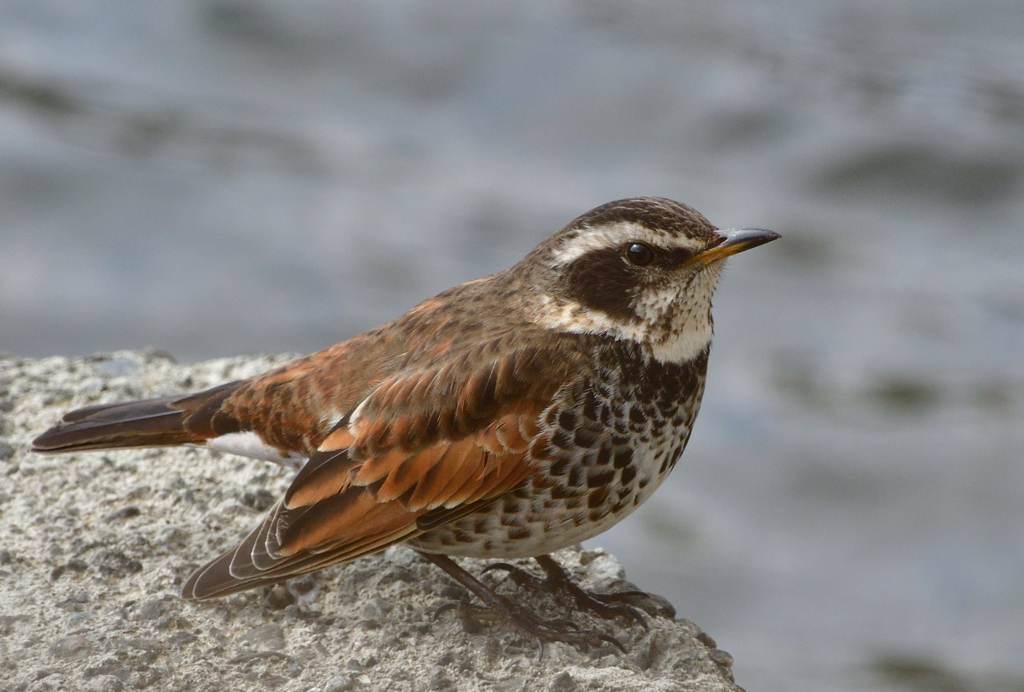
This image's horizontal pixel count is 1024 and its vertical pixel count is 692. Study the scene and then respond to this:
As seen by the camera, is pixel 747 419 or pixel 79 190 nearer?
pixel 747 419

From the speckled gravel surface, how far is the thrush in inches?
A: 8.2

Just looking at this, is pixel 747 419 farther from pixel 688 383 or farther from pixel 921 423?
pixel 688 383

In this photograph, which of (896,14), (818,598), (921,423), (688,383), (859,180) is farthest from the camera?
(896,14)

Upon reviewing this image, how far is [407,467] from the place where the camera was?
5.11 meters

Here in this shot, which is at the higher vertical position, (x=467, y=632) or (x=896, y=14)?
(x=896, y=14)

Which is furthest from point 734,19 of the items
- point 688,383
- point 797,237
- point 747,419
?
point 688,383

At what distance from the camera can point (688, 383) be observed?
5211 mm

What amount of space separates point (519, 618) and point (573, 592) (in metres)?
0.34

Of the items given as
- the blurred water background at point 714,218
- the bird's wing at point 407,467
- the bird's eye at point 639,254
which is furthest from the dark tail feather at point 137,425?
the blurred water background at point 714,218

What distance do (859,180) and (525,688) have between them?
31.4 feet

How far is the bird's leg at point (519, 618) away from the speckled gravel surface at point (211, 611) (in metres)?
0.04

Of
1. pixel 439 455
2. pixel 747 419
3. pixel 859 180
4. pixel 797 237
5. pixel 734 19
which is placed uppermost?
pixel 734 19

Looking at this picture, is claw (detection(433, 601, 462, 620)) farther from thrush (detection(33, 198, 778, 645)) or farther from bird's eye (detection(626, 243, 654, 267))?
bird's eye (detection(626, 243, 654, 267))

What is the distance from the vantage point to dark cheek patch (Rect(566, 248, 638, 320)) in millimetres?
5223
